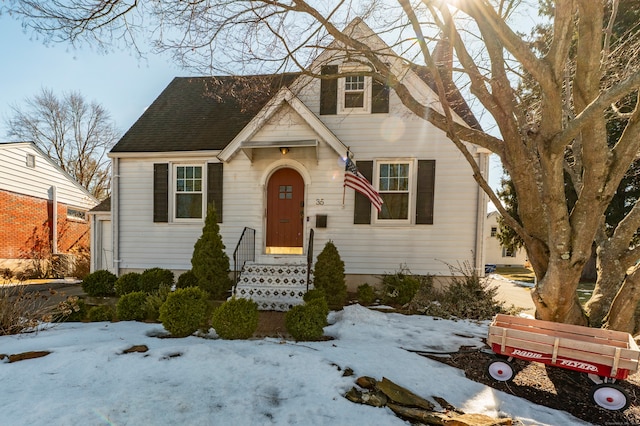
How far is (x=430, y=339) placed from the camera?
14.3 ft

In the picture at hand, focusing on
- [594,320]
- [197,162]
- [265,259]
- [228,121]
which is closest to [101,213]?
[197,162]

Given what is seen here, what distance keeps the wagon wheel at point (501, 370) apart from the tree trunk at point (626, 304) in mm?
1588

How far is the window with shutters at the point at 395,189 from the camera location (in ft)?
24.5

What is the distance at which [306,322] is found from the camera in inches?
161

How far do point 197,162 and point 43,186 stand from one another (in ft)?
34.1

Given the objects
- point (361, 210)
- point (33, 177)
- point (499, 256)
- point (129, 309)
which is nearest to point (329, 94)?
point (361, 210)

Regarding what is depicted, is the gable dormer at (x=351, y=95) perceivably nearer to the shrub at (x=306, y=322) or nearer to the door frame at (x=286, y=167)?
the door frame at (x=286, y=167)

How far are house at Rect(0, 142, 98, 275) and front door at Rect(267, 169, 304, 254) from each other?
11.1m

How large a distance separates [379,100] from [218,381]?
7131mm

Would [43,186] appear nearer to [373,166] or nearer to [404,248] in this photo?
[373,166]

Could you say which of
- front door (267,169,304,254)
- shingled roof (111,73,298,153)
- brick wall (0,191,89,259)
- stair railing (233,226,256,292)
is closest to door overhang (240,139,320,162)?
front door (267,169,304,254)

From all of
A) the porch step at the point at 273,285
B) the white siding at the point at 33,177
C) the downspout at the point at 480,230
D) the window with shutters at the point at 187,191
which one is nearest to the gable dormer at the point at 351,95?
the downspout at the point at 480,230

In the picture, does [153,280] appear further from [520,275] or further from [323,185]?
[520,275]

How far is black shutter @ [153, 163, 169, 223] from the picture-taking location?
318 inches
